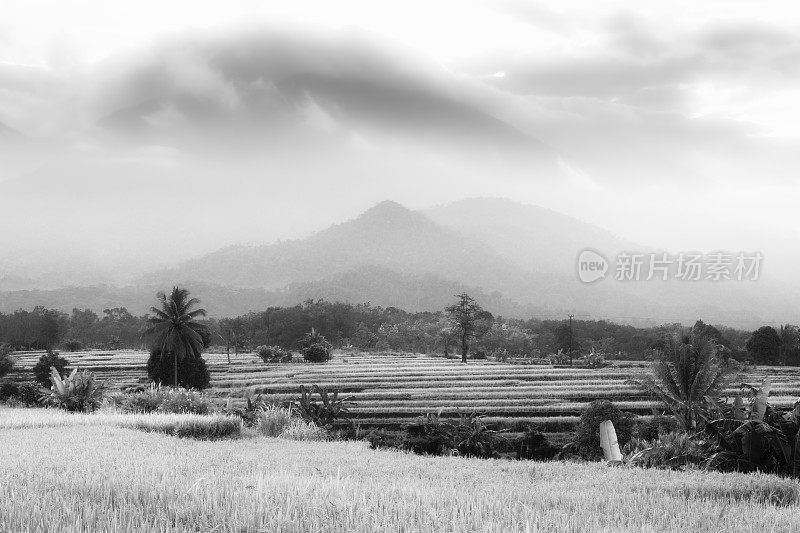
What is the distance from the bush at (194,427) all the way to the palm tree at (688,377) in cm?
1874

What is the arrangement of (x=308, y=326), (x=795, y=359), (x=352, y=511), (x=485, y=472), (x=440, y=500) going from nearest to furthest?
(x=352, y=511) → (x=440, y=500) → (x=485, y=472) → (x=795, y=359) → (x=308, y=326)

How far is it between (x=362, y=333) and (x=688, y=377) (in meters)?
109

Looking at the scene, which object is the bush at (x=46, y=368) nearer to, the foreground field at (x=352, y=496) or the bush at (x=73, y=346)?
the foreground field at (x=352, y=496)

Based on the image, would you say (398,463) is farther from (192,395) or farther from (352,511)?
→ (192,395)

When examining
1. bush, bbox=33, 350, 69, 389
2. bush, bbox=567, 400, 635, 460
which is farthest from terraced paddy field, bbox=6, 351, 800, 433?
bush, bbox=33, 350, 69, 389

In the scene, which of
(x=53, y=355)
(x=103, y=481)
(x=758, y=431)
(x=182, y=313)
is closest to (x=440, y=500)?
(x=103, y=481)

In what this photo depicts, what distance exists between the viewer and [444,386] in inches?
2517

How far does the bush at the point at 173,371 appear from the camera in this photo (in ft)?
197

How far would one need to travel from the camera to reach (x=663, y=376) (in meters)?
31.5

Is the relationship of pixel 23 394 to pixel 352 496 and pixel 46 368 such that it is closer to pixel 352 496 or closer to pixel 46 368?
pixel 46 368

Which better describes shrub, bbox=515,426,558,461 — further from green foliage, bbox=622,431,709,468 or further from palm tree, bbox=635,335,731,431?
green foliage, bbox=622,431,709,468

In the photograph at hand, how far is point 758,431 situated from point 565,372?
5968cm

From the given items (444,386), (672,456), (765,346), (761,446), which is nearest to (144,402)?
(672,456)

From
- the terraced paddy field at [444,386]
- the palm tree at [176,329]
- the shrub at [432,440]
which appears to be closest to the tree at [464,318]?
the terraced paddy field at [444,386]
